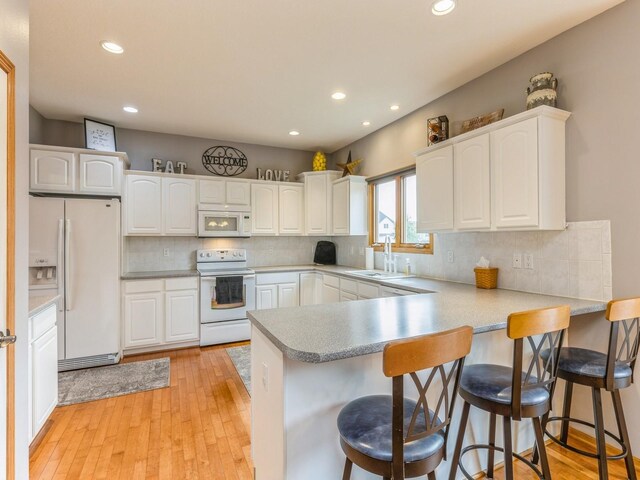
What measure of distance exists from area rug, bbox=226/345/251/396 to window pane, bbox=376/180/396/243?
224cm

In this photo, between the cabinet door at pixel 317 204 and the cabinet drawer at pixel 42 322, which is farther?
the cabinet door at pixel 317 204

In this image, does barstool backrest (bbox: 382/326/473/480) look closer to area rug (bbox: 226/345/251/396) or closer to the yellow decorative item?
area rug (bbox: 226/345/251/396)

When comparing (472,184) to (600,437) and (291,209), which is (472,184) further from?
(291,209)

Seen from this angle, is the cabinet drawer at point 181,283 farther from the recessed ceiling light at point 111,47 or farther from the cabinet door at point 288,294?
the recessed ceiling light at point 111,47

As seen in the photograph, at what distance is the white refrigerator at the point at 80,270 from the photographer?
3117 mm

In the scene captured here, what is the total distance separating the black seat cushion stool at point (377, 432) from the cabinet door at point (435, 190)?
190 centimetres

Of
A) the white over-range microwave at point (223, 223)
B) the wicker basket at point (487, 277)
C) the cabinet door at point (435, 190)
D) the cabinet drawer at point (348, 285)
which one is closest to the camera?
the wicker basket at point (487, 277)

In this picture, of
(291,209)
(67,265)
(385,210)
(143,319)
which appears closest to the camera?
(67,265)

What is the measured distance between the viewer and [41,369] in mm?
2166

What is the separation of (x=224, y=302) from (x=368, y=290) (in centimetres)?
189

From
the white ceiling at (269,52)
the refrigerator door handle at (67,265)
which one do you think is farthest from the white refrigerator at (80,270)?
the white ceiling at (269,52)

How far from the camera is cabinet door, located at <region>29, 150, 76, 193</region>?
319cm

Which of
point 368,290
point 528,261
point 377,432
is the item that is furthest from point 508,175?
point 377,432

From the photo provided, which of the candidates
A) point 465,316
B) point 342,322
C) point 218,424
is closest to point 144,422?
point 218,424
